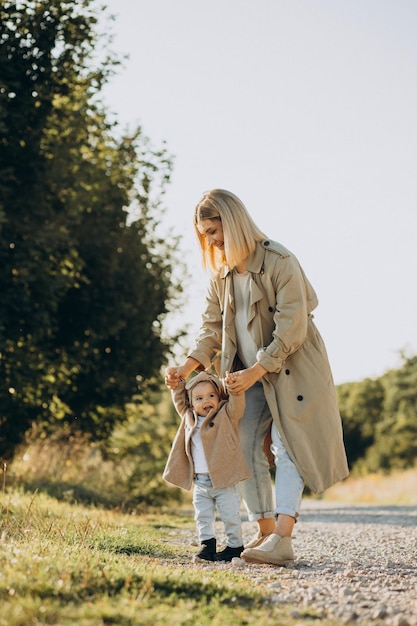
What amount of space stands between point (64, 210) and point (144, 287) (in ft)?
11.5

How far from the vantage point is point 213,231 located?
21.2 ft

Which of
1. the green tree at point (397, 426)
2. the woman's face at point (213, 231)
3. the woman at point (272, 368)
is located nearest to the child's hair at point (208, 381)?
the woman at point (272, 368)

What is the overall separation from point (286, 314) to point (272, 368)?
1.23 ft

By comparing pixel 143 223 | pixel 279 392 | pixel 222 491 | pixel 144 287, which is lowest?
pixel 222 491

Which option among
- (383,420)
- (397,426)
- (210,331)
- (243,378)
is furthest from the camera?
(383,420)

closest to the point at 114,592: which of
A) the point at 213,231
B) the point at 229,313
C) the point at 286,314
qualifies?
the point at 286,314

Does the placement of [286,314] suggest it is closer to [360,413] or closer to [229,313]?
[229,313]

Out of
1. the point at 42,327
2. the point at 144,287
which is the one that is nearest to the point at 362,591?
the point at 42,327

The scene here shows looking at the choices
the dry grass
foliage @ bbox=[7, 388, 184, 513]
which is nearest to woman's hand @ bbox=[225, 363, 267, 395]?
foliage @ bbox=[7, 388, 184, 513]

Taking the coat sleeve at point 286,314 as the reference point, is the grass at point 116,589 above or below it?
below

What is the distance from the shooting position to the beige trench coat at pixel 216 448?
6199mm

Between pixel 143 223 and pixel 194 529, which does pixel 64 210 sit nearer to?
pixel 143 223

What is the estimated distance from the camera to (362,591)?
4.79 m

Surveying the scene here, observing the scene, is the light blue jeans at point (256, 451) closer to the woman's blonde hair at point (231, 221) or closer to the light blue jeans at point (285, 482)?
the light blue jeans at point (285, 482)
